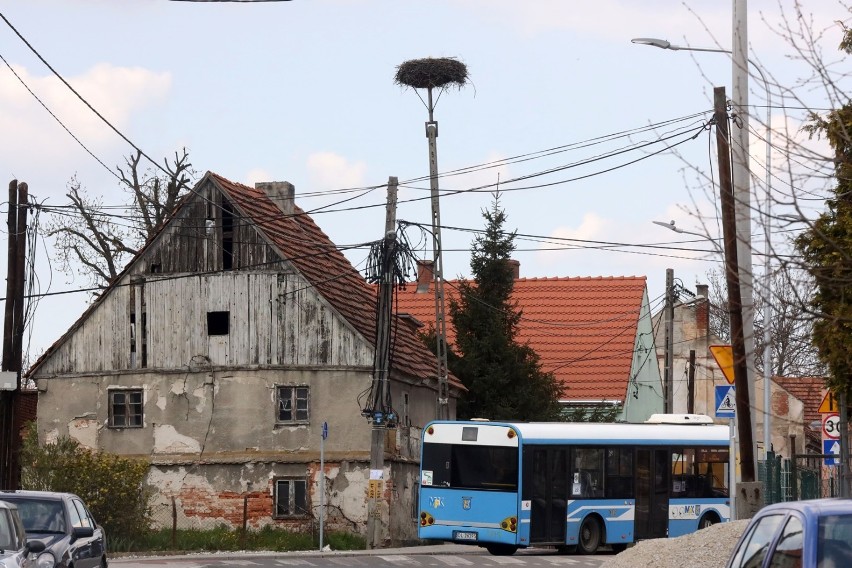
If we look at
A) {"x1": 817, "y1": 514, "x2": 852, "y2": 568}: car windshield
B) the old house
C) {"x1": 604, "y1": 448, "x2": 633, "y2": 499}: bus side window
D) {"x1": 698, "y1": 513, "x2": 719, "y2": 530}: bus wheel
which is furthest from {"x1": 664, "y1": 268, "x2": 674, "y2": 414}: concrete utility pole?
{"x1": 817, "y1": 514, "x2": 852, "y2": 568}: car windshield

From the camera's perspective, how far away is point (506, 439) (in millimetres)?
29453

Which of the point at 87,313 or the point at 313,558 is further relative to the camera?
the point at 87,313

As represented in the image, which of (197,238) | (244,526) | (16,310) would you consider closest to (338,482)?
(244,526)

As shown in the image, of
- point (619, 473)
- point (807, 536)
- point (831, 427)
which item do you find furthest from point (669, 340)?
point (807, 536)

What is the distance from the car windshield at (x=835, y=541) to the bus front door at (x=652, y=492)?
22.1 m

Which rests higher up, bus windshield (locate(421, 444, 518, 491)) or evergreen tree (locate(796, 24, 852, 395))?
evergreen tree (locate(796, 24, 852, 395))

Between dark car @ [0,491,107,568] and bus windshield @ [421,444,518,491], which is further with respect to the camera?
bus windshield @ [421,444,518,491]

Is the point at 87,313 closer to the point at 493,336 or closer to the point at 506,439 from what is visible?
the point at 493,336

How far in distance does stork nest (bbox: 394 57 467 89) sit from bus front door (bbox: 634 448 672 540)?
1311 centimetres

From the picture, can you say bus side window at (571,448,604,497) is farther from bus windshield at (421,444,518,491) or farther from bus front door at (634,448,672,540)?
bus windshield at (421,444,518,491)

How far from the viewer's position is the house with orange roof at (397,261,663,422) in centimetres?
5325

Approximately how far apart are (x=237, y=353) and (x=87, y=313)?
4286 millimetres

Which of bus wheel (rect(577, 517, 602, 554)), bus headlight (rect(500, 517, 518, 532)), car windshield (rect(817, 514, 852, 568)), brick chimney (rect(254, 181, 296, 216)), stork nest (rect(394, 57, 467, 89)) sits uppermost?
stork nest (rect(394, 57, 467, 89))

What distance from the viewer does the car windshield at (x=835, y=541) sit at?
29.1ft
